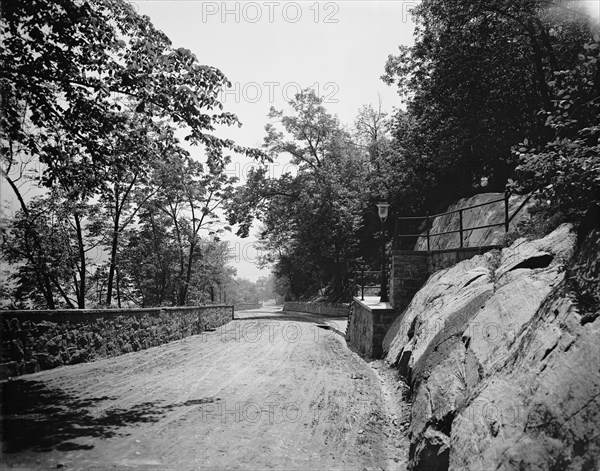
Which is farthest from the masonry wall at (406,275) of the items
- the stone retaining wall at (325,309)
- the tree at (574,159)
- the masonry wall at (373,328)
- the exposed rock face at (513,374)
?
the stone retaining wall at (325,309)

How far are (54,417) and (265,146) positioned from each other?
102 feet

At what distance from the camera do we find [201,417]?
17.4ft

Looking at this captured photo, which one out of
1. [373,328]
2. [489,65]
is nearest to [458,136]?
[489,65]

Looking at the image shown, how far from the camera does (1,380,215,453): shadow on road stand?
4141 millimetres

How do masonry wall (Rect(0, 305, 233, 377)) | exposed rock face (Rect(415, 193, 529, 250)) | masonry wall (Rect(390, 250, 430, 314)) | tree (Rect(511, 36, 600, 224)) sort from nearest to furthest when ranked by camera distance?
tree (Rect(511, 36, 600, 224)) → masonry wall (Rect(0, 305, 233, 377)) → masonry wall (Rect(390, 250, 430, 314)) → exposed rock face (Rect(415, 193, 529, 250))

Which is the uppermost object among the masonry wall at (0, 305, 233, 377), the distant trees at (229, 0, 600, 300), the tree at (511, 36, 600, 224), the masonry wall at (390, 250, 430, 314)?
the distant trees at (229, 0, 600, 300)

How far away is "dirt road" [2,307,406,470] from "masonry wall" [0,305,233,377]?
0.39m

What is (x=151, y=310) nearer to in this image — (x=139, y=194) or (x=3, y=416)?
(x=3, y=416)

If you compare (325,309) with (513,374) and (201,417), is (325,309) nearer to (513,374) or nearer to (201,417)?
(201,417)

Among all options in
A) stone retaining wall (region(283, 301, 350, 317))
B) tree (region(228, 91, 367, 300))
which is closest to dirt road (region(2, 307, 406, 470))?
stone retaining wall (region(283, 301, 350, 317))

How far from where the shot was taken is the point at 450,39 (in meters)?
16.4

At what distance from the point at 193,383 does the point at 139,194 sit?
65.5 ft

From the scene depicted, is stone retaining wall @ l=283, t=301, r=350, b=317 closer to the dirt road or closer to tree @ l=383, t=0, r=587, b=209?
tree @ l=383, t=0, r=587, b=209

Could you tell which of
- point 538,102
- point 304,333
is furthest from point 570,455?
point 538,102
